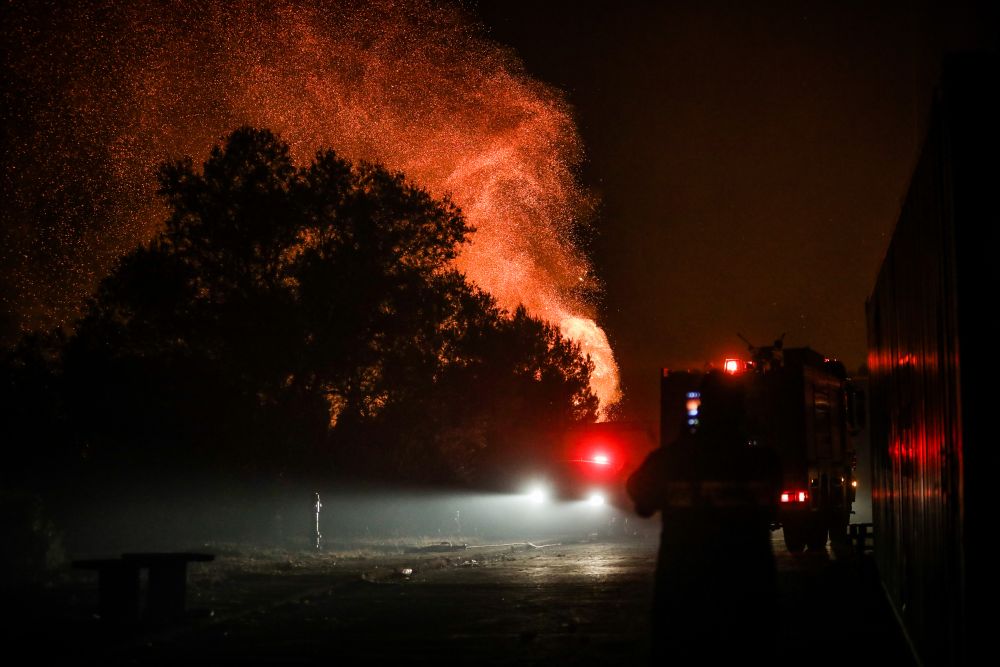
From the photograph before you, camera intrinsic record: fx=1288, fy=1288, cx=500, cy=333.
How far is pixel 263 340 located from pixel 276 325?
0.44m

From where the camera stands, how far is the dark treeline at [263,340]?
26953mm

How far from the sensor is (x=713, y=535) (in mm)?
7023

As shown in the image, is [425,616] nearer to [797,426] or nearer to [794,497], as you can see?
[794,497]

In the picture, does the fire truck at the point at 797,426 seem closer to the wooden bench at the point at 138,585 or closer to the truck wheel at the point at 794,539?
the truck wheel at the point at 794,539

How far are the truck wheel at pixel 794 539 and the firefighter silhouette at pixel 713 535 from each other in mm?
14748

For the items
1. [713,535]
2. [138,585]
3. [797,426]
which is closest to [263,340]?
[797,426]

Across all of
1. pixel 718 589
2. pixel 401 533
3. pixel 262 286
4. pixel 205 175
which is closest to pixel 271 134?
pixel 205 175

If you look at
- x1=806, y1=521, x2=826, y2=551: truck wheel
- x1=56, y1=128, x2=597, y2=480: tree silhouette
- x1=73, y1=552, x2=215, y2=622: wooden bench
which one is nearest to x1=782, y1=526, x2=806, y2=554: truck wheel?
x1=806, y1=521, x2=826, y2=551: truck wheel

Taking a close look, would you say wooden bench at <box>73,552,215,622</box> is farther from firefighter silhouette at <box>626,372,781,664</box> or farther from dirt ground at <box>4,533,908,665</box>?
firefighter silhouette at <box>626,372,781,664</box>

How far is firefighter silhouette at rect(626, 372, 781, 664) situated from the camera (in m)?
6.80

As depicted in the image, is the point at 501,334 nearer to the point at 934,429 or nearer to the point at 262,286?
the point at 262,286

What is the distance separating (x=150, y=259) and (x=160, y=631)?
1902 cm

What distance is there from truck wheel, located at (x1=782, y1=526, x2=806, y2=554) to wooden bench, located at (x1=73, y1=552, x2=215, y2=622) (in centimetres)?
1192

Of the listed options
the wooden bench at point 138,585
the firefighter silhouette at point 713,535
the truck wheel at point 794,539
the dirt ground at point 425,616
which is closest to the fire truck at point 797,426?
the truck wheel at point 794,539
